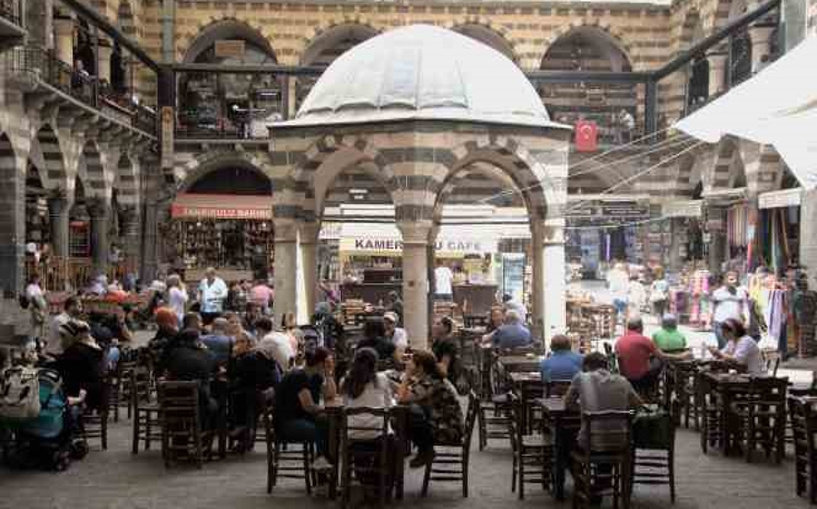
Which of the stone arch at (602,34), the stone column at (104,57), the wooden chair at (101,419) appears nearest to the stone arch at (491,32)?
the stone arch at (602,34)

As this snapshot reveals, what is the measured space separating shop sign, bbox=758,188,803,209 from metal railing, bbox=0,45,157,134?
12.4 meters

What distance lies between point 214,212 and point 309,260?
1307cm

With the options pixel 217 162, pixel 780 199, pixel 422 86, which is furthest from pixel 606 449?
pixel 217 162

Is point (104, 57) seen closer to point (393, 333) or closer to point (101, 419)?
point (393, 333)

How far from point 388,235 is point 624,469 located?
1215 cm

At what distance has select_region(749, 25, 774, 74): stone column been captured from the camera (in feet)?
67.8

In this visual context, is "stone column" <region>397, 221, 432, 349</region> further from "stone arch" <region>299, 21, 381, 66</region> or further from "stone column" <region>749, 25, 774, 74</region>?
"stone arch" <region>299, 21, 381, 66</region>

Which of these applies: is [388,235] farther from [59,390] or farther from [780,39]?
[59,390]

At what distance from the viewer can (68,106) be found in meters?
20.7

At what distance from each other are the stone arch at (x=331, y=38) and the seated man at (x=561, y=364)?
20.0m

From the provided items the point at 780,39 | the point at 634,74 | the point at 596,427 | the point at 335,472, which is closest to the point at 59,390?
the point at 335,472

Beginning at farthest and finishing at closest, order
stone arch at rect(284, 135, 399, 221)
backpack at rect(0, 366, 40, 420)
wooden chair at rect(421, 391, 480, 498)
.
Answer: stone arch at rect(284, 135, 399, 221) → backpack at rect(0, 366, 40, 420) → wooden chair at rect(421, 391, 480, 498)

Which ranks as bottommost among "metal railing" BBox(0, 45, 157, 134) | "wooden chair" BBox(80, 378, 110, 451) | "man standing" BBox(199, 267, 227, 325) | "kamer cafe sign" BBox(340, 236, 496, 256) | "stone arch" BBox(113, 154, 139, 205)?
"wooden chair" BBox(80, 378, 110, 451)

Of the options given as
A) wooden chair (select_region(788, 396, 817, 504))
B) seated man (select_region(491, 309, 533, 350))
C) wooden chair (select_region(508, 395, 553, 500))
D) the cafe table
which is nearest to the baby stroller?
the cafe table
